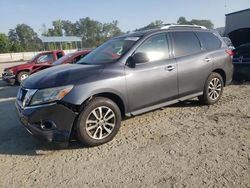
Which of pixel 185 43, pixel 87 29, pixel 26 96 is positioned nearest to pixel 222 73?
pixel 185 43

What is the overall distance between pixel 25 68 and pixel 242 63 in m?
9.68

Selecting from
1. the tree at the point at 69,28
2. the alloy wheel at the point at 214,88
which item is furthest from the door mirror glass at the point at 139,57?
the tree at the point at 69,28

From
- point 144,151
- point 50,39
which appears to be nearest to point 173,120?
point 144,151

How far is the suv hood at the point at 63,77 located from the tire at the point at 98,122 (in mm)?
401

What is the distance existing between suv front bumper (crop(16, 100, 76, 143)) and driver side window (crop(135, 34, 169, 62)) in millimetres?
1771


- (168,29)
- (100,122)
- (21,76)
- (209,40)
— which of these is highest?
(168,29)

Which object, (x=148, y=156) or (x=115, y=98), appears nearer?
(x=148, y=156)

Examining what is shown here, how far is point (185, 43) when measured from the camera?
5473mm

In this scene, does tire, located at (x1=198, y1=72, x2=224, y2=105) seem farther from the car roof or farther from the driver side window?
the driver side window

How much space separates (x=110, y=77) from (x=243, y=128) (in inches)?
96.2

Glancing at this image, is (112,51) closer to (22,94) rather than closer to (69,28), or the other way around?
(22,94)

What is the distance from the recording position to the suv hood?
3.95 m

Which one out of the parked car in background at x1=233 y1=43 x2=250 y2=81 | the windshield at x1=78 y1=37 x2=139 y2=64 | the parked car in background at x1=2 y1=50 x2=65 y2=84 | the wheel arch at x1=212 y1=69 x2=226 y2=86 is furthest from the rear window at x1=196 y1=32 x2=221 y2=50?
the parked car in background at x1=2 y1=50 x2=65 y2=84

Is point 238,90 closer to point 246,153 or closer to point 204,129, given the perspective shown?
point 204,129
